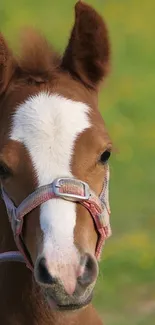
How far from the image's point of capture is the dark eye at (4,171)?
244cm

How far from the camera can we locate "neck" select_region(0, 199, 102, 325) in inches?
106

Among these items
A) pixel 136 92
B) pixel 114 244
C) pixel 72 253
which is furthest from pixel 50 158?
pixel 136 92

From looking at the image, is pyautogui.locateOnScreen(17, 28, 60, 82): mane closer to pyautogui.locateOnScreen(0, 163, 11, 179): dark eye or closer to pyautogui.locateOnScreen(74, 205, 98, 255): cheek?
Answer: pyautogui.locateOnScreen(0, 163, 11, 179): dark eye

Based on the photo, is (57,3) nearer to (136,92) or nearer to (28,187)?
(136,92)

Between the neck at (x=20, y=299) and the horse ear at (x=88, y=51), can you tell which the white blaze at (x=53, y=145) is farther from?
the neck at (x=20, y=299)

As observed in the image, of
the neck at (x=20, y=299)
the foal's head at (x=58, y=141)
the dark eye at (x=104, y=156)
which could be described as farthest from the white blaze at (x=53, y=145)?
the neck at (x=20, y=299)

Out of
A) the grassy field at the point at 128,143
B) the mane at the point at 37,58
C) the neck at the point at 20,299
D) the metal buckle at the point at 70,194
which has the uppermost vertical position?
the mane at the point at 37,58

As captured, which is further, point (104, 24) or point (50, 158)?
point (104, 24)

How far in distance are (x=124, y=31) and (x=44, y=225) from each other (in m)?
5.14

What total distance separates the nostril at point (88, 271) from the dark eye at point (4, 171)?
42 cm

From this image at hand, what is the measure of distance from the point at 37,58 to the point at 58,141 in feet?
1.52

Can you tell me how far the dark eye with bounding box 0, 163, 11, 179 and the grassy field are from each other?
2.51m

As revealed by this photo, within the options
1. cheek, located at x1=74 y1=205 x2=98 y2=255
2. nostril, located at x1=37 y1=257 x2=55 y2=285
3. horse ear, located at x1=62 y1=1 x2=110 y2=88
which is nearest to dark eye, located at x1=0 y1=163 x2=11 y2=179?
cheek, located at x1=74 y1=205 x2=98 y2=255

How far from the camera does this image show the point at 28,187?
243 centimetres
